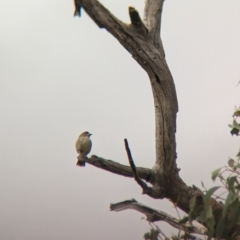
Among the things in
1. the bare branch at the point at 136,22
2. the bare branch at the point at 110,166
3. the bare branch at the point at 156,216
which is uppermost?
the bare branch at the point at 136,22

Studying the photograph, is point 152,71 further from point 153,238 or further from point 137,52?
point 153,238

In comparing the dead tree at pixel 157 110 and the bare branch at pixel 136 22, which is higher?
the bare branch at pixel 136 22

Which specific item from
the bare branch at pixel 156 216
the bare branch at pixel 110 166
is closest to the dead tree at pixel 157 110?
the bare branch at pixel 110 166

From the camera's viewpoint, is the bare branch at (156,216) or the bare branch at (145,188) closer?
the bare branch at (145,188)

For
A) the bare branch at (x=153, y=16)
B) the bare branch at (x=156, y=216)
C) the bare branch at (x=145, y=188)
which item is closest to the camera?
the bare branch at (x=145, y=188)

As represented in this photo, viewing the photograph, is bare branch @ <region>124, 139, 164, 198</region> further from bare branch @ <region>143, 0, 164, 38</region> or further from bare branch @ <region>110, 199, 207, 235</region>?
bare branch @ <region>143, 0, 164, 38</region>

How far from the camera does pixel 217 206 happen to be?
2.97ft

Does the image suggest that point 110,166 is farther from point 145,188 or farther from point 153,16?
point 153,16

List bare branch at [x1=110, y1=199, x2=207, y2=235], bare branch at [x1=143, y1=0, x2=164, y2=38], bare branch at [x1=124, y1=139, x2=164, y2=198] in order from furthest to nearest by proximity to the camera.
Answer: bare branch at [x1=110, y1=199, x2=207, y2=235] → bare branch at [x1=143, y1=0, x2=164, y2=38] → bare branch at [x1=124, y1=139, x2=164, y2=198]


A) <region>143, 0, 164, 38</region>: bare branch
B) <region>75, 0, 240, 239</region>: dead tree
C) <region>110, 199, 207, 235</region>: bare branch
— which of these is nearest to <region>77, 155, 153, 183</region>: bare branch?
<region>75, 0, 240, 239</region>: dead tree

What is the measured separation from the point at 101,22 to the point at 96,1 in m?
0.05

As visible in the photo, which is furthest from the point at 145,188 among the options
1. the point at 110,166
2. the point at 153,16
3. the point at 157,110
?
the point at 153,16

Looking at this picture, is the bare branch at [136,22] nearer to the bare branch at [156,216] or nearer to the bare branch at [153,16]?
the bare branch at [153,16]

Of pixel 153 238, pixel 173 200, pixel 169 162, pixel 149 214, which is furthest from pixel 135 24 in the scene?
pixel 153 238
